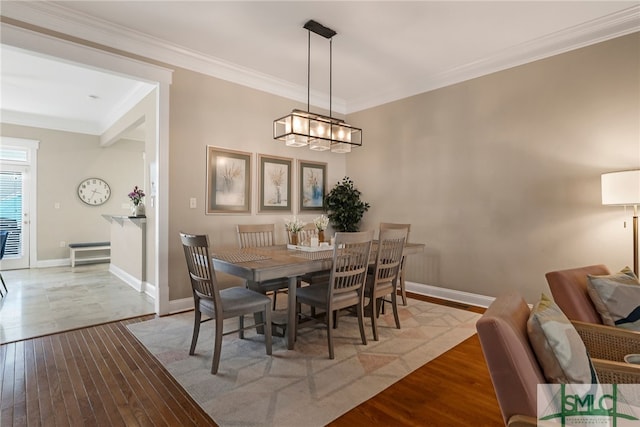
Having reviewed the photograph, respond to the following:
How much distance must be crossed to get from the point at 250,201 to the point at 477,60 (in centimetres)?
345

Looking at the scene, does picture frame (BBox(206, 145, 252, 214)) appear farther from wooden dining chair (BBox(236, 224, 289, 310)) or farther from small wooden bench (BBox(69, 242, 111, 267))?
small wooden bench (BBox(69, 242, 111, 267))

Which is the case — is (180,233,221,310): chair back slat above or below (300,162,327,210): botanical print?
below

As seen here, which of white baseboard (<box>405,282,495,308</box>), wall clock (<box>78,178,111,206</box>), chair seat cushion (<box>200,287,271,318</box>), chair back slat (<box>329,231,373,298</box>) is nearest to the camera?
chair seat cushion (<box>200,287,271,318</box>)

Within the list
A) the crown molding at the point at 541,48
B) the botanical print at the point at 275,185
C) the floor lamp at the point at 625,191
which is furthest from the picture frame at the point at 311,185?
the floor lamp at the point at 625,191

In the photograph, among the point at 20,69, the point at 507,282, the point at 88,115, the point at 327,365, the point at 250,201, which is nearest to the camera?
the point at 327,365

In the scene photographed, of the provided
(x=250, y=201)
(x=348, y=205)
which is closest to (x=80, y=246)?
(x=250, y=201)

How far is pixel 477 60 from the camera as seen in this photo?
12.8 feet

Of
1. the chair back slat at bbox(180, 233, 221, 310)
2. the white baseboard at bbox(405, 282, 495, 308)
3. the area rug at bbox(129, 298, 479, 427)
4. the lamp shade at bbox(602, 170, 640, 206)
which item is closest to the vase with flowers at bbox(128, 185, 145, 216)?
the area rug at bbox(129, 298, 479, 427)

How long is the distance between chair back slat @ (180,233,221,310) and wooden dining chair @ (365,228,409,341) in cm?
141

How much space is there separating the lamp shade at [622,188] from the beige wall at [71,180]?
8387mm

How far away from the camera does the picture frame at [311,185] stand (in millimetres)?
5117

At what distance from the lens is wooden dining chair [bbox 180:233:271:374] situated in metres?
2.33

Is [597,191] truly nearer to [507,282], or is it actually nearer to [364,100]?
[507,282]

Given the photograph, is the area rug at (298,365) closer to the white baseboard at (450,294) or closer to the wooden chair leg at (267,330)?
the wooden chair leg at (267,330)
